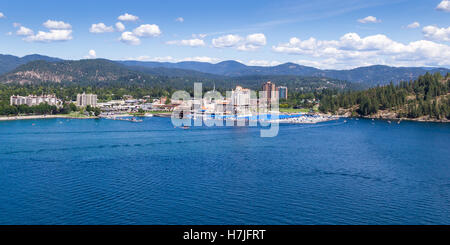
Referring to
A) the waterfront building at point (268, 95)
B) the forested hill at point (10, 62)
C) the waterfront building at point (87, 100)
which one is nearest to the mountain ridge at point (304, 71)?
the forested hill at point (10, 62)

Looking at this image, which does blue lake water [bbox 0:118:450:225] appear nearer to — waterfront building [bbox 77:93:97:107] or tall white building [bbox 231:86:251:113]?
tall white building [bbox 231:86:251:113]

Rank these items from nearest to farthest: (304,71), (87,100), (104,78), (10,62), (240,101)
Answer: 1. (87,100)
2. (240,101)
3. (104,78)
4. (10,62)
5. (304,71)

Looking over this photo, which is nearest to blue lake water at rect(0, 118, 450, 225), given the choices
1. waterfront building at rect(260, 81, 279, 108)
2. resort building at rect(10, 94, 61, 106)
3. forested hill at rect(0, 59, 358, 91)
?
resort building at rect(10, 94, 61, 106)

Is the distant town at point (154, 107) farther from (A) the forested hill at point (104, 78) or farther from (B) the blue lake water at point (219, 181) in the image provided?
(A) the forested hill at point (104, 78)

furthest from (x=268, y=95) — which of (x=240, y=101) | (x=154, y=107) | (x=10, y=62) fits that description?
(x=10, y=62)

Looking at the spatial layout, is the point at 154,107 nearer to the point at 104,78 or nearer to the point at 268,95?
the point at 268,95
